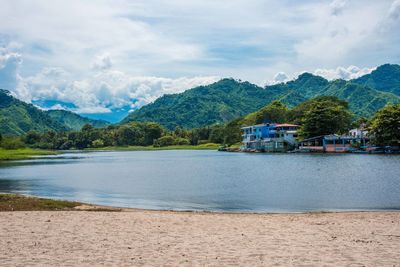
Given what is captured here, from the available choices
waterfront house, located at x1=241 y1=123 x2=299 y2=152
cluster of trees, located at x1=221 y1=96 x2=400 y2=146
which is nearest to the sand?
cluster of trees, located at x1=221 y1=96 x2=400 y2=146

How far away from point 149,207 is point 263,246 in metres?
16.4

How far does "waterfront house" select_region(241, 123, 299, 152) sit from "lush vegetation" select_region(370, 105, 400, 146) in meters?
35.2

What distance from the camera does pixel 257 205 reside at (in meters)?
29.5

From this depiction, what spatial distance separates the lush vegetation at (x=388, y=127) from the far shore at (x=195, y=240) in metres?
81.3

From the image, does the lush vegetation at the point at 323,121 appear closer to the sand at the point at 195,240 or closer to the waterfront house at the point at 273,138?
the waterfront house at the point at 273,138

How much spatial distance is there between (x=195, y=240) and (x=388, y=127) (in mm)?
93961

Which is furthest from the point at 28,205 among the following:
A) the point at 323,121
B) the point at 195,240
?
the point at 323,121

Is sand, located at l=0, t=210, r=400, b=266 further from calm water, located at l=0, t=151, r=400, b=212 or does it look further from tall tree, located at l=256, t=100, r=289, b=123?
tall tree, located at l=256, t=100, r=289, b=123

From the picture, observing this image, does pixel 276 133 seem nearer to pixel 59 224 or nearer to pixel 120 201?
pixel 120 201

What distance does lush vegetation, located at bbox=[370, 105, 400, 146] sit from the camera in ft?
311

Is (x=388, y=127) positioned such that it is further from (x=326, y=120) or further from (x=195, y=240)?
(x=195, y=240)

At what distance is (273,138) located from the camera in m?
137

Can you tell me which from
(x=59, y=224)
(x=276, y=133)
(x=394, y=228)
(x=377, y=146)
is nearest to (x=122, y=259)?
(x=59, y=224)

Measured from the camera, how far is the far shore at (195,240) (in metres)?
12.1
